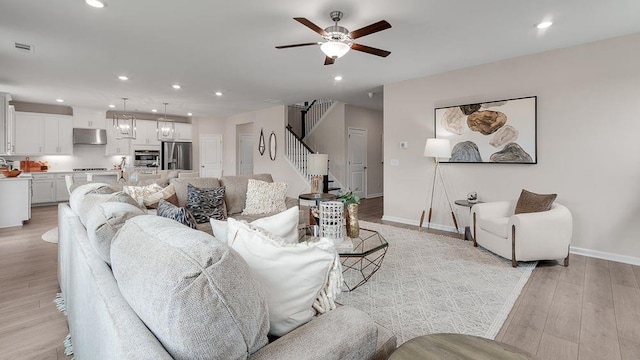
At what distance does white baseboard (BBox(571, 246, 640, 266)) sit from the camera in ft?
11.5

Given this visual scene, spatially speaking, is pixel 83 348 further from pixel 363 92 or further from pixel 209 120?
pixel 209 120

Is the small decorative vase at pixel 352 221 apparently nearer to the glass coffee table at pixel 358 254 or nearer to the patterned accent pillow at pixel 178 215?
the glass coffee table at pixel 358 254

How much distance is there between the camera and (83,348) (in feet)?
4.02

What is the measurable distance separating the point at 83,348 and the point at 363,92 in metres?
5.99

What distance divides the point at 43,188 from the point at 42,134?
1328 millimetres

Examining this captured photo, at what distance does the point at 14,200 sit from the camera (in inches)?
206

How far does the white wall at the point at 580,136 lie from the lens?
3516mm

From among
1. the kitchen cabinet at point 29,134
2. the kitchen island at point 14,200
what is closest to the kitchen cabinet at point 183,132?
the kitchen cabinet at point 29,134

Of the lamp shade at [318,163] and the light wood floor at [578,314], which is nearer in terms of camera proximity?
the light wood floor at [578,314]

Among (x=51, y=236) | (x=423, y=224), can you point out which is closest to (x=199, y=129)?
(x=51, y=236)

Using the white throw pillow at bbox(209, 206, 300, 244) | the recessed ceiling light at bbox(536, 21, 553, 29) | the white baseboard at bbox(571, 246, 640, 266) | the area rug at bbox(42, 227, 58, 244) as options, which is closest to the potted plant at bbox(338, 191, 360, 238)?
the white throw pillow at bbox(209, 206, 300, 244)

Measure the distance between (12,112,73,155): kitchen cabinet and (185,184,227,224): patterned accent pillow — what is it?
6.49 m

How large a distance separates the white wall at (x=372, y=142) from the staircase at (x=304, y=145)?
0.90 metres

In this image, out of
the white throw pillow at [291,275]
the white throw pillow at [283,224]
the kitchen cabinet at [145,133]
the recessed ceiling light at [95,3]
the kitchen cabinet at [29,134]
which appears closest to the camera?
the white throw pillow at [291,275]
